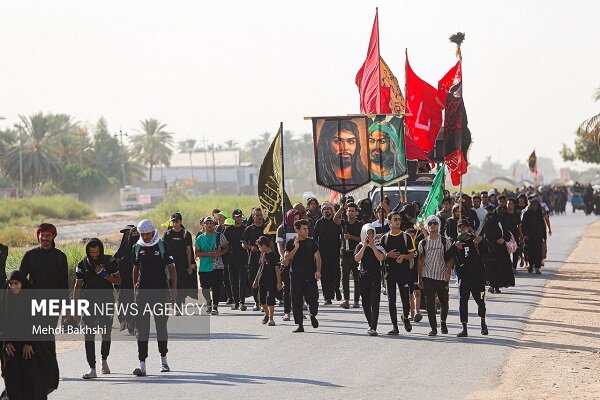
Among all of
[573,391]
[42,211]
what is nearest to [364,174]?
[573,391]

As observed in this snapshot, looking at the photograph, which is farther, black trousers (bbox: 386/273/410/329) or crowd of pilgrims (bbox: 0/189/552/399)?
black trousers (bbox: 386/273/410/329)

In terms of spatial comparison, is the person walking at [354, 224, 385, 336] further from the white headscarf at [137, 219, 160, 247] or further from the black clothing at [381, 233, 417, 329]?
the white headscarf at [137, 219, 160, 247]

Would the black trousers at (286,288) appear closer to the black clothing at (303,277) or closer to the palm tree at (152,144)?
the black clothing at (303,277)

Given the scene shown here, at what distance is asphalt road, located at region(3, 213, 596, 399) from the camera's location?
1235 centimetres

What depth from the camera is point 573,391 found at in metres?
12.4

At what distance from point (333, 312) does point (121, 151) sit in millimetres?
120686

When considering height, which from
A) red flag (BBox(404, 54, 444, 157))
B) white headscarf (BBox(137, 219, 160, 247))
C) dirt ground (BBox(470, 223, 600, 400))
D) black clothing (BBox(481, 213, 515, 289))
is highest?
red flag (BBox(404, 54, 444, 157))

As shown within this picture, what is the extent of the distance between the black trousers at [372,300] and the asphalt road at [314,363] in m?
0.24

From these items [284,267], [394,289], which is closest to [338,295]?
[284,267]

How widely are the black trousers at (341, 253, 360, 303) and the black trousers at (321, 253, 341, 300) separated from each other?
159 mm

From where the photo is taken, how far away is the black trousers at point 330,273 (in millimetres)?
21062

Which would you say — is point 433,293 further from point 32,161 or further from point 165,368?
point 32,161

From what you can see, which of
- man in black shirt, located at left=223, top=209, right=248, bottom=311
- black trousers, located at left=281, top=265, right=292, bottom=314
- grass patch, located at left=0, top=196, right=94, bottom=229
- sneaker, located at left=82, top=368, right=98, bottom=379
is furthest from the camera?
grass patch, located at left=0, top=196, right=94, bottom=229

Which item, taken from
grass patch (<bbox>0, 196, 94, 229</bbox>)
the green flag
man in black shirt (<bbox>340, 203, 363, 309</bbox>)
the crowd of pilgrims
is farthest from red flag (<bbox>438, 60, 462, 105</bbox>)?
grass patch (<bbox>0, 196, 94, 229</bbox>)
